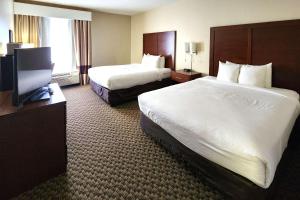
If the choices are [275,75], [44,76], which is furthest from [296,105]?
[44,76]

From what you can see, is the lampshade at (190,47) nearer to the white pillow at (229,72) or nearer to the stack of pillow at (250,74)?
the white pillow at (229,72)

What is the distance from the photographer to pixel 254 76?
127 inches

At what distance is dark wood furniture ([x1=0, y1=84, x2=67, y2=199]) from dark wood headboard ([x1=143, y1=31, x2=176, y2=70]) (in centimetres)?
387

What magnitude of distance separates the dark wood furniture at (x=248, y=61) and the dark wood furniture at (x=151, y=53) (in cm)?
133

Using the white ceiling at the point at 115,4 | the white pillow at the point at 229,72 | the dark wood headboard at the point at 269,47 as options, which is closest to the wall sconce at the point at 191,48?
the dark wood headboard at the point at 269,47

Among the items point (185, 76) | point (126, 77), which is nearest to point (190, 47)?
point (185, 76)

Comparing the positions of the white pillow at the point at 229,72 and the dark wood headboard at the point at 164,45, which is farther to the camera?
the dark wood headboard at the point at 164,45

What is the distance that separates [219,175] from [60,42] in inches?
221

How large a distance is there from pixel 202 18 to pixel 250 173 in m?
3.80

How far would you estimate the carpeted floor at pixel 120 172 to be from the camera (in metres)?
1.79

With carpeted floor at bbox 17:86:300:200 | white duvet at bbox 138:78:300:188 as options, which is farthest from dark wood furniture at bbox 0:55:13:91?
white duvet at bbox 138:78:300:188

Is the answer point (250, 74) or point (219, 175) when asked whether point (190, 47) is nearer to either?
point (250, 74)

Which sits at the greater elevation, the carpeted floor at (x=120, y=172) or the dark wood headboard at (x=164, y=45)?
the dark wood headboard at (x=164, y=45)

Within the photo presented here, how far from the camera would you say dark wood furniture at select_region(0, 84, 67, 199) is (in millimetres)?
1594
